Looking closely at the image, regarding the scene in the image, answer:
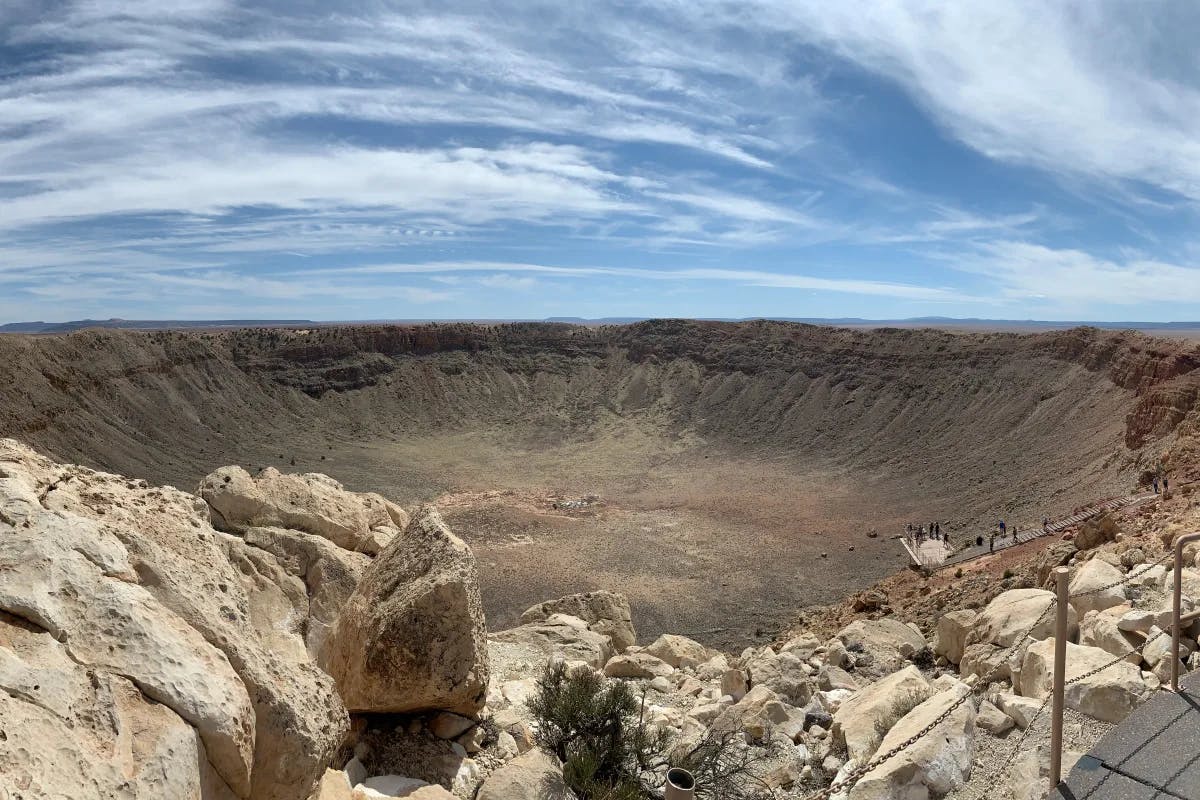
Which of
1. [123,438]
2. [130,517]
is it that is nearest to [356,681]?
[130,517]

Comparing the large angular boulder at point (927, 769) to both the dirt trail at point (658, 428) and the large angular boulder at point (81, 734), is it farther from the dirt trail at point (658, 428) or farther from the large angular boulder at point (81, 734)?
the dirt trail at point (658, 428)

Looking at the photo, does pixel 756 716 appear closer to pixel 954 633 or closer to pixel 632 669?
pixel 954 633

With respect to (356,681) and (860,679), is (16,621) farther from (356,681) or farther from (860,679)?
(860,679)

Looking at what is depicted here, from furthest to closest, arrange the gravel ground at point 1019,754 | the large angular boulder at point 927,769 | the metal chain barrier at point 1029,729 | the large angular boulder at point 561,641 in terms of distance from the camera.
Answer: the large angular boulder at point 561,641
the large angular boulder at point 927,769
the metal chain barrier at point 1029,729
the gravel ground at point 1019,754

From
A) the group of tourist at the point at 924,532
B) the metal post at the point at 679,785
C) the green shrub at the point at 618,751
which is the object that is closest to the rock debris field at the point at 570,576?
the green shrub at the point at 618,751

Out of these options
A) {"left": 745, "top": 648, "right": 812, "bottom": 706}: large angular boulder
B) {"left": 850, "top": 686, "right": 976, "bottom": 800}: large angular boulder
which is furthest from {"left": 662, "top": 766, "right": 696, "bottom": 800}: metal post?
{"left": 745, "top": 648, "right": 812, "bottom": 706}: large angular boulder

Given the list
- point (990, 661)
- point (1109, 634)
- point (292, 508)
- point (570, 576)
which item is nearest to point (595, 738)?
point (990, 661)
